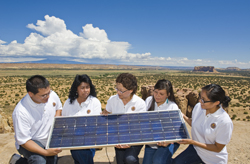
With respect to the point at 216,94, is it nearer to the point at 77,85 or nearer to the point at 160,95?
the point at 160,95

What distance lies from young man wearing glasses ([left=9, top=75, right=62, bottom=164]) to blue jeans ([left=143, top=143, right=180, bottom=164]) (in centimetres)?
245

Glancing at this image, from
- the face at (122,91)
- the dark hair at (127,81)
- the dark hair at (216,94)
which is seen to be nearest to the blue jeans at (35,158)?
the face at (122,91)

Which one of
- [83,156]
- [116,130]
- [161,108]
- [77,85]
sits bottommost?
[83,156]

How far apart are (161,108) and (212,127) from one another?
1514mm

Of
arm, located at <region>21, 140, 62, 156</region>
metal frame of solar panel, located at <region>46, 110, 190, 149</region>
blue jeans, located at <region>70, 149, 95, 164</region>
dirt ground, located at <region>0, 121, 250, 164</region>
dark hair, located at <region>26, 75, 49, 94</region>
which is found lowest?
dirt ground, located at <region>0, 121, 250, 164</region>

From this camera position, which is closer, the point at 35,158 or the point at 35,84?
the point at 35,84

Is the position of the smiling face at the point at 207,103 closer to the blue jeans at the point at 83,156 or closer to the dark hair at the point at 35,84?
the blue jeans at the point at 83,156

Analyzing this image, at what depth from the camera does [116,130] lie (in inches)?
172

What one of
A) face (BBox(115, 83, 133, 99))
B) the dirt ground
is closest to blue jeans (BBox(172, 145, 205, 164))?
the dirt ground

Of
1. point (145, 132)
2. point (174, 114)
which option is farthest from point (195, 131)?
point (145, 132)

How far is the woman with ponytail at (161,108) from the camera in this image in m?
4.40

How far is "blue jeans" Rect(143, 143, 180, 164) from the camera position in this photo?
172 inches

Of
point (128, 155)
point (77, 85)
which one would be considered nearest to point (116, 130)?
point (128, 155)

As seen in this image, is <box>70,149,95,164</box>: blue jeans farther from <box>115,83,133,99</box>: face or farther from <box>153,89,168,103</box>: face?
<box>153,89,168,103</box>: face
